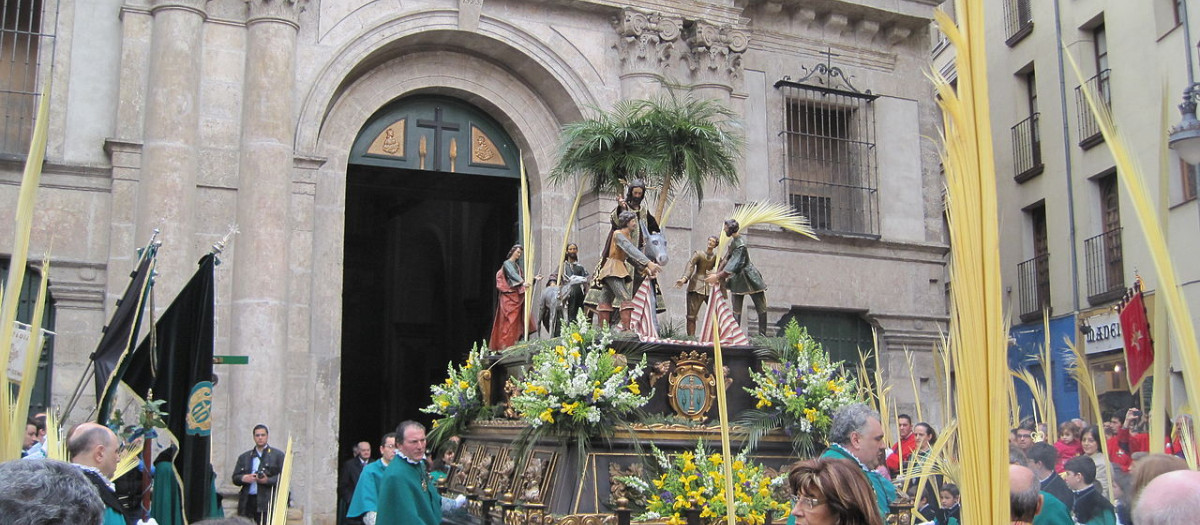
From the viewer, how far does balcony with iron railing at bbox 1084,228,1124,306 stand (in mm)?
20906

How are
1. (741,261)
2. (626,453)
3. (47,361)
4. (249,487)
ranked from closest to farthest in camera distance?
(626,453), (741,261), (249,487), (47,361)

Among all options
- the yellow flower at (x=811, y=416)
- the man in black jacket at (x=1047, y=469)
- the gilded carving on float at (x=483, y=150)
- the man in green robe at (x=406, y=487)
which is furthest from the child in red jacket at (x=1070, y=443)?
the gilded carving on float at (x=483, y=150)

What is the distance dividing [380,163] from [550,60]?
3.24m

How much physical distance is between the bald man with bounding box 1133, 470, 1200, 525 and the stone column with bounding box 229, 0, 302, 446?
1344 centimetres

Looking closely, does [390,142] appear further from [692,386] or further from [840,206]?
[692,386]

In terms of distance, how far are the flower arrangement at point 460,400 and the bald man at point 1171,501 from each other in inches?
345

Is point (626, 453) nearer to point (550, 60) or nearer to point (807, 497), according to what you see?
point (807, 497)

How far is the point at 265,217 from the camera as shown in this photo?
1542 centimetres

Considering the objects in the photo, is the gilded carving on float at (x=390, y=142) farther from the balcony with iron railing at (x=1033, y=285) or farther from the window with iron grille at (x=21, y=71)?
the balcony with iron railing at (x=1033, y=285)

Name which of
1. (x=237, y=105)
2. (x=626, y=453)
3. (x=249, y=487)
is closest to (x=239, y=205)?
(x=237, y=105)

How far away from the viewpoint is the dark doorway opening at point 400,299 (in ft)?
85.8

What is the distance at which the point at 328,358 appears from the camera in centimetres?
1633

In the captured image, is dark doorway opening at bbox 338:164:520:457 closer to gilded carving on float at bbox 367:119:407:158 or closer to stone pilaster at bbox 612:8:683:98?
gilded carving on float at bbox 367:119:407:158

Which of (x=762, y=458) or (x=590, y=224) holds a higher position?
(x=590, y=224)
